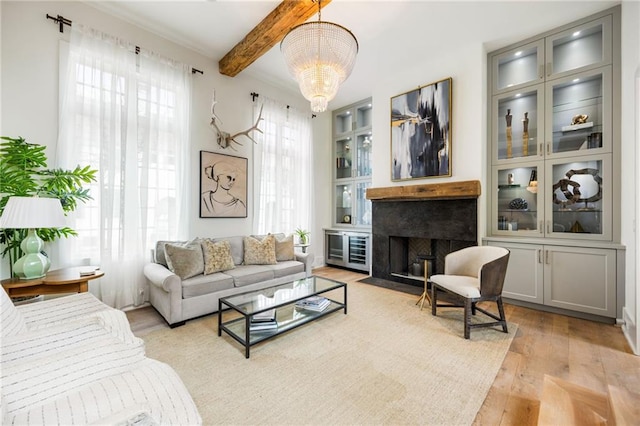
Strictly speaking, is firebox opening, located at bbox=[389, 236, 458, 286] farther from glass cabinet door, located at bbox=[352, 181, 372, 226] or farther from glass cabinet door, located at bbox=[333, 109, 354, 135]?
glass cabinet door, located at bbox=[333, 109, 354, 135]

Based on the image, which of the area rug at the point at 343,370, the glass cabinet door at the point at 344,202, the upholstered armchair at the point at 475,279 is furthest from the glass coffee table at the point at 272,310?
the glass cabinet door at the point at 344,202

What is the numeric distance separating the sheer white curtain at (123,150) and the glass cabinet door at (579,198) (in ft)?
15.5

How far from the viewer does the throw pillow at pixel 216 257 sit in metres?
3.18

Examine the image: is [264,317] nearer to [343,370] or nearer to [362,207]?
[343,370]

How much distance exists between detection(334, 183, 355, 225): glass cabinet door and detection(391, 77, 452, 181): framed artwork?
1385mm

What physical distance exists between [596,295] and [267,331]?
11.4 ft

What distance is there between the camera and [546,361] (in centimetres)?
212

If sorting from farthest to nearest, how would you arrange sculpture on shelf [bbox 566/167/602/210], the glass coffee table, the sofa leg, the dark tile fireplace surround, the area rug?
the dark tile fireplace surround, sculpture on shelf [bbox 566/167/602/210], the sofa leg, the glass coffee table, the area rug

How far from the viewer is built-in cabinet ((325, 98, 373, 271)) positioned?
5285 millimetres

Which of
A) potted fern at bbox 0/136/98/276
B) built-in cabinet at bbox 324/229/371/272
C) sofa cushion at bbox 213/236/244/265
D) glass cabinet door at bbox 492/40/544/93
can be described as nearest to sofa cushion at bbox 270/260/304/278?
sofa cushion at bbox 213/236/244/265

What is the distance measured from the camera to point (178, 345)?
2.33m

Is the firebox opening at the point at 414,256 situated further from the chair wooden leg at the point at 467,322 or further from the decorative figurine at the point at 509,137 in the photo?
the chair wooden leg at the point at 467,322

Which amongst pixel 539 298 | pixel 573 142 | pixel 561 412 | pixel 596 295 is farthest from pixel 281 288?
pixel 573 142

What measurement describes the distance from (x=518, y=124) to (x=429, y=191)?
4.69 ft
